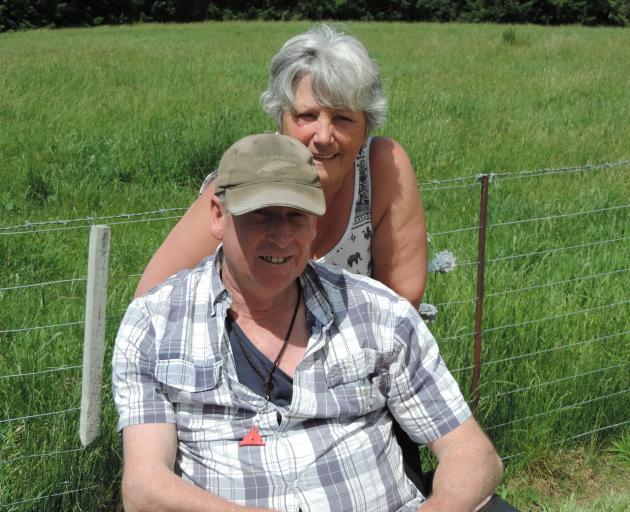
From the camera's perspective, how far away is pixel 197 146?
22.7ft

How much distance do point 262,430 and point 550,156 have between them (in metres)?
6.00

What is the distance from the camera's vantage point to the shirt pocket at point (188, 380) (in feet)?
6.86

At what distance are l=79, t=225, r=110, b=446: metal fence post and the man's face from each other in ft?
1.33

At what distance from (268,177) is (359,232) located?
0.67 m

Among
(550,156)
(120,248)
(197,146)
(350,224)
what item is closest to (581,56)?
(550,156)

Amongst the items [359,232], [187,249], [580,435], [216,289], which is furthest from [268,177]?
[580,435]

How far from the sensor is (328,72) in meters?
2.45

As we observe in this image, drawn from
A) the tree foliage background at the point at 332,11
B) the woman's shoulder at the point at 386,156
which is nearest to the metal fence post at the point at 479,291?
the woman's shoulder at the point at 386,156

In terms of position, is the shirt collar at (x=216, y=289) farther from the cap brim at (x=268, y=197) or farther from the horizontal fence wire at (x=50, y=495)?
the horizontal fence wire at (x=50, y=495)

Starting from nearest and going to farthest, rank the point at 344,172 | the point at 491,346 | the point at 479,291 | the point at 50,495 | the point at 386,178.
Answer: the point at 344,172, the point at 386,178, the point at 50,495, the point at 479,291, the point at 491,346

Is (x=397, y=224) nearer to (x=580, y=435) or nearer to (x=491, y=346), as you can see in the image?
(x=491, y=346)

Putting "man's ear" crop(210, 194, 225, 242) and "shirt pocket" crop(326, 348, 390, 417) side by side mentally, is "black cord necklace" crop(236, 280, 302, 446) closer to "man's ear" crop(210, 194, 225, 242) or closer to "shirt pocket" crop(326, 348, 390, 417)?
"shirt pocket" crop(326, 348, 390, 417)

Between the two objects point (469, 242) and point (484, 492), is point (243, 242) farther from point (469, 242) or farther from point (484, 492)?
point (469, 242)

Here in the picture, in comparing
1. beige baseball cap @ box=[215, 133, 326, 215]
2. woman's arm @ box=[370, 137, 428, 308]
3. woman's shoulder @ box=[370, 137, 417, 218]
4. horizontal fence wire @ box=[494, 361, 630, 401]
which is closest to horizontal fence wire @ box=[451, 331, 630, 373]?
horizontal fence wire @ box=[494, 361, 630, 401]
